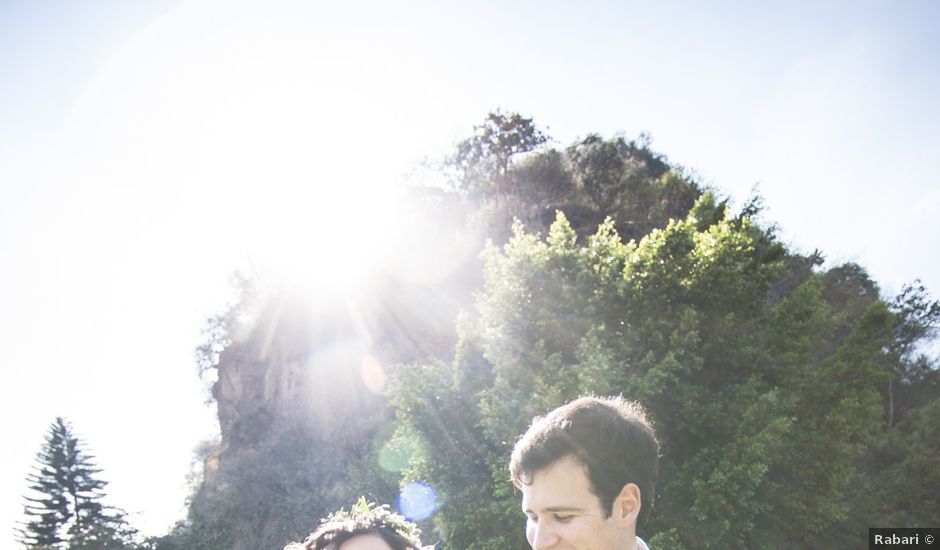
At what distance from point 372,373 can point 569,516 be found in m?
30.0

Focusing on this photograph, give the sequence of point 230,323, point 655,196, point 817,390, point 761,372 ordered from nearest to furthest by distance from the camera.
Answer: point 761,372, point 817,390, point 655,196, point 230,323

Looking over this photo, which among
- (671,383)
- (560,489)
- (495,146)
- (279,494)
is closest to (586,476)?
(560,489)

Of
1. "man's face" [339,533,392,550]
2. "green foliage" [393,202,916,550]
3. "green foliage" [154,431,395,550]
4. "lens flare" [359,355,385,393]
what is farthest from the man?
"lens flare" [359,355,385,393]

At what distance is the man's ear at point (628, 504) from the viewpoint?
229cm

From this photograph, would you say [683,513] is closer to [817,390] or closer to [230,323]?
[817,390]

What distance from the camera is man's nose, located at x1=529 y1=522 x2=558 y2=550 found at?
2.18 metres

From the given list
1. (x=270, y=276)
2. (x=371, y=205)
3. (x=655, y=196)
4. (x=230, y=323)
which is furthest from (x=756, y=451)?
(x=230, y=323)

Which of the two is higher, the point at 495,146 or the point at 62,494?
the point at 495,146

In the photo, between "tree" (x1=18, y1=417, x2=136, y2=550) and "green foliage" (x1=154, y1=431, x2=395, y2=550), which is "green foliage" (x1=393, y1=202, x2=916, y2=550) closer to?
"green foliage" (x1=154, y1=431, x2=395, y2=550)

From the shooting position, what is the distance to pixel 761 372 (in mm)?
15727

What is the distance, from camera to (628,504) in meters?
2.33

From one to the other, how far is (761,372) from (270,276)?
3083 cm

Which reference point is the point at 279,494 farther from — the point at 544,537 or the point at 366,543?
the point at 544,537

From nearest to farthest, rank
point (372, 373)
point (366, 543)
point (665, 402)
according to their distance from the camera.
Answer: point (366, 543) < point (665, 402) < point (372, 373)
